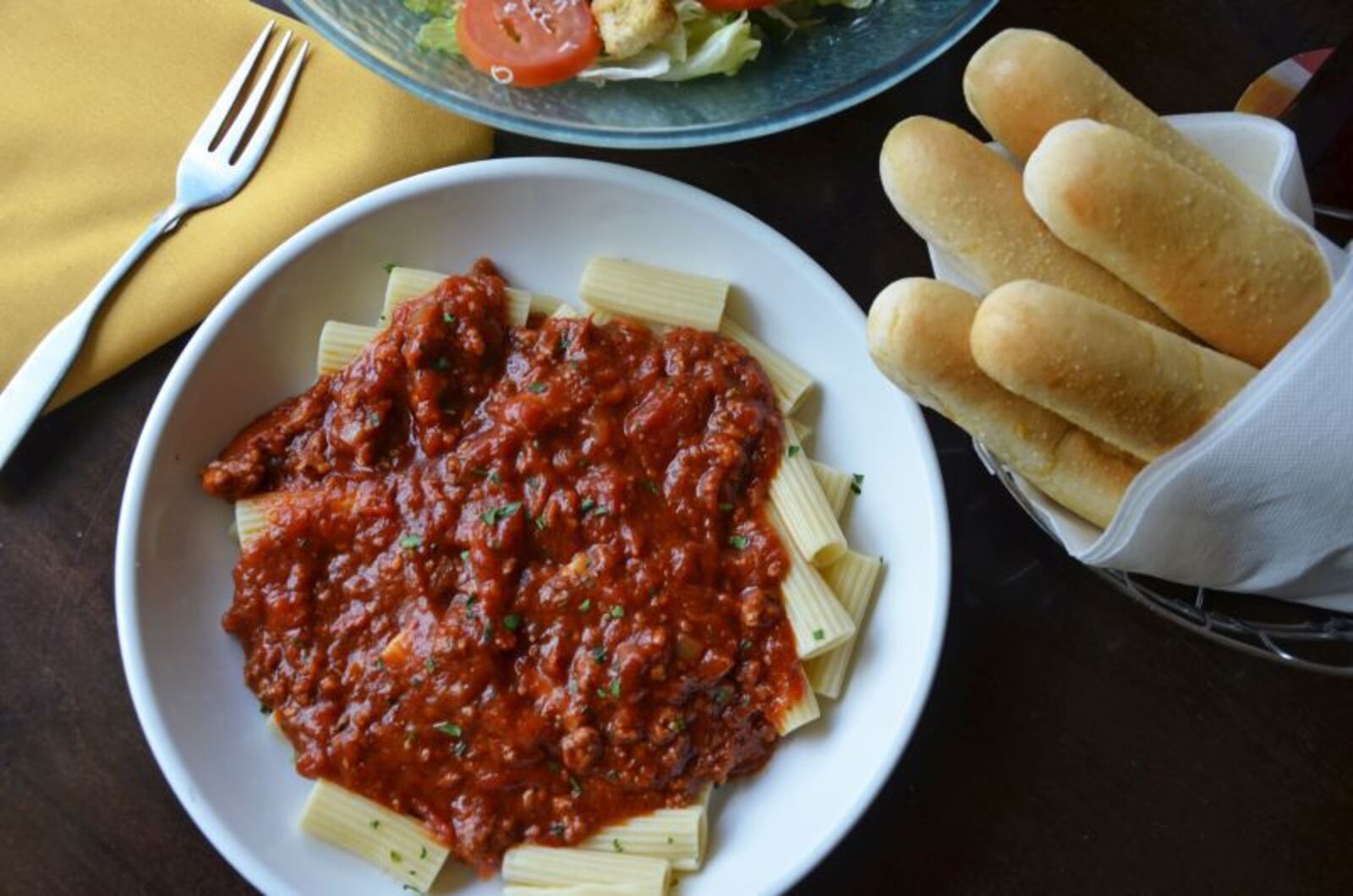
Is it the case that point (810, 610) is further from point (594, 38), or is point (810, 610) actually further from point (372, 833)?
point (594, 38)

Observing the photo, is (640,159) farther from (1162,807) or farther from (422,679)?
(1162,807)

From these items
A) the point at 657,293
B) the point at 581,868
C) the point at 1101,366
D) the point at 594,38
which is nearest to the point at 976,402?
the point at 1101,366

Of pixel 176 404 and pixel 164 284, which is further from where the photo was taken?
pixel 164 284

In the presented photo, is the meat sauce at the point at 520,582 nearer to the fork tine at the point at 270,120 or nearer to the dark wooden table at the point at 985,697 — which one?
the dark wooden table at the point at 985,697

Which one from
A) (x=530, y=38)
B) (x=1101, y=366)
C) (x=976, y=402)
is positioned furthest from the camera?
(x=530, y=38)

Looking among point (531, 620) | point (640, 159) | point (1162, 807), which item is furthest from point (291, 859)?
point (1162, 807)

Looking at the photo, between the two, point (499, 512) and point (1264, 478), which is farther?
point (499, 512)

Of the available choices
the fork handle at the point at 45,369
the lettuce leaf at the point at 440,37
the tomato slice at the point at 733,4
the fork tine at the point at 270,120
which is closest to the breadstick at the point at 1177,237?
the tomato slice at the point at 733,4
